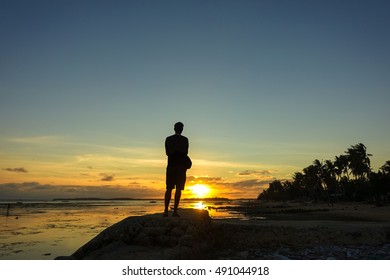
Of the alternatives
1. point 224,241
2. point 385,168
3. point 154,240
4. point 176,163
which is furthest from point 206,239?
point 385,168

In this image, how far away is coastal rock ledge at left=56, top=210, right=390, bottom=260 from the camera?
832 centimetres

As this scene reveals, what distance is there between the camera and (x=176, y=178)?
359 inches

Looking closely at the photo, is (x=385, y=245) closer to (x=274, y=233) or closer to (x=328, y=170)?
(x=274, y=233)

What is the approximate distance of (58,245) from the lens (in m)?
15.9

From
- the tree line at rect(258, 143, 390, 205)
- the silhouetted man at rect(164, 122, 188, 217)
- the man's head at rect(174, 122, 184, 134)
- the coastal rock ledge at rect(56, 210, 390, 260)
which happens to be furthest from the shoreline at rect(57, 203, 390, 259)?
the tree line at rect(258, 143, 390, 205)

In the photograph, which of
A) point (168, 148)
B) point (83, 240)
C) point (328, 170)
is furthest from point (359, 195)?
point (168, 148)

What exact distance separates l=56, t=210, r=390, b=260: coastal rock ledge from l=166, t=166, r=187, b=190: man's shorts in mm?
890

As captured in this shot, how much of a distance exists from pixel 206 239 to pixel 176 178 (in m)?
1.79

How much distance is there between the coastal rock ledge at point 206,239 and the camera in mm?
8320

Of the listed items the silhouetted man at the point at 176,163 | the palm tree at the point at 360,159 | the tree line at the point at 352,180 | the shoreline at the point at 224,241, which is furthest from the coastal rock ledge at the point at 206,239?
the palm tree at the point at 360,159

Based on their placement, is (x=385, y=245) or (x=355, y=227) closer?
(x=385, y=245)

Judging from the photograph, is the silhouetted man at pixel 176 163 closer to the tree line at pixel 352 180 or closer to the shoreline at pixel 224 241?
the shoreline at pixel 224 241
